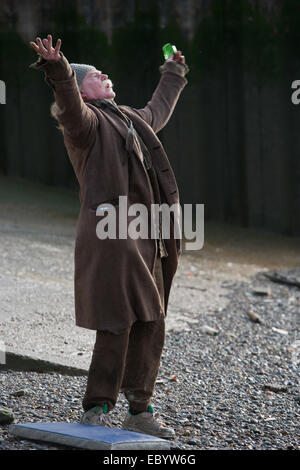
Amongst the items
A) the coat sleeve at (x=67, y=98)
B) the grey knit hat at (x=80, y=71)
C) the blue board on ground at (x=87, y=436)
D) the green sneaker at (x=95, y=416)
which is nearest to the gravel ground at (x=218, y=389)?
the blue board on ground at (x=87, y=436)

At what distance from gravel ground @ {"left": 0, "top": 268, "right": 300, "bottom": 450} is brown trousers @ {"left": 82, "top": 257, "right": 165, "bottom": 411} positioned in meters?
0.30

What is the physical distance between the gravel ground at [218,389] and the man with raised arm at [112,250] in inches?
13.6

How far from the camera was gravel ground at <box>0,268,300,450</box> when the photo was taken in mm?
3992

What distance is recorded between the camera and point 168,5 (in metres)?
10.4

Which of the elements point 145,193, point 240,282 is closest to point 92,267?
point 145,193

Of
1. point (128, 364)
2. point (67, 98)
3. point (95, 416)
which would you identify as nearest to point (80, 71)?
point (67, 98)

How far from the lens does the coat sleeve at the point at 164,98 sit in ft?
13.5

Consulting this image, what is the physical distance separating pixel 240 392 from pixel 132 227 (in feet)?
5.24

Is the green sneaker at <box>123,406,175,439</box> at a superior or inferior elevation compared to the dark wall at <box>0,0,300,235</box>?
inferior

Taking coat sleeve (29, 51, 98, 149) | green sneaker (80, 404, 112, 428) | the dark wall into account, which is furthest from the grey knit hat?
the dark wall

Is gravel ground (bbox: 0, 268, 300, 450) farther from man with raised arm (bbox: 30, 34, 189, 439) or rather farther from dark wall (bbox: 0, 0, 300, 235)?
dark wall (bbox: 0, 0, 300, 235)

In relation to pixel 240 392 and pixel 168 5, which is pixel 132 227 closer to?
pixel 240 392

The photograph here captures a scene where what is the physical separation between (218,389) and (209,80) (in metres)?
6.23

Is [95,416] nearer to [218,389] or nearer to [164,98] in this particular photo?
[218,389]
